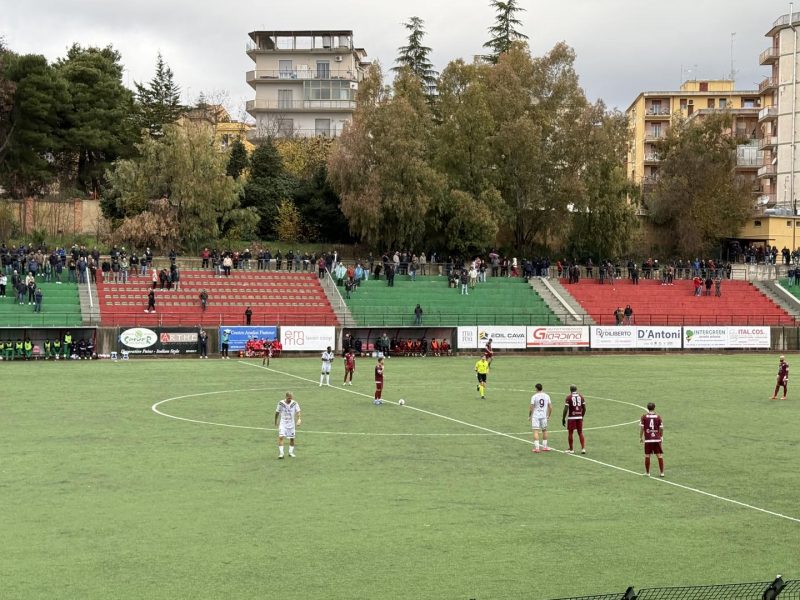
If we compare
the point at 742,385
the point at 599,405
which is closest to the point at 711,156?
the point at 742,385

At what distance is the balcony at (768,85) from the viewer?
9881cm

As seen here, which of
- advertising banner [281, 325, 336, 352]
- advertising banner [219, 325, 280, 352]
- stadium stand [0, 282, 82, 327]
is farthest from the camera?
advertising banner [281, 325, 336, 352]

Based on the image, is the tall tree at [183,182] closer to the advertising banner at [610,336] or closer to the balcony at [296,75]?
the advertising banner at [610,336]

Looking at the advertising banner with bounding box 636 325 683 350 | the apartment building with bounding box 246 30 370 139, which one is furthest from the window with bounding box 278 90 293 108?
the advertising banner with bounding box 636 325 683 350

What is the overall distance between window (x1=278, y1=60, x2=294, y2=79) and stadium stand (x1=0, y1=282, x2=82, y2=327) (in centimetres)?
5623

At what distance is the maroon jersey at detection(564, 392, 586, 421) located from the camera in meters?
25.4

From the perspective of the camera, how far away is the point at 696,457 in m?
25.3

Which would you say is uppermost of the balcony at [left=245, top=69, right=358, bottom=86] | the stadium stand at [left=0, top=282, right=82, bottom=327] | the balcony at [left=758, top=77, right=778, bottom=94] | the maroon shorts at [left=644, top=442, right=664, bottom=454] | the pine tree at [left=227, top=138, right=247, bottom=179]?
the balcony at [left=245, top=69, right=358, bottom=86]

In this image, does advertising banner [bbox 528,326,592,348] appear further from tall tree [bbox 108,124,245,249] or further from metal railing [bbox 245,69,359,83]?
metal railing [bbox 245,69,359,83]

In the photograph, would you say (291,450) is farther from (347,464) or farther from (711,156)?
(711,156)

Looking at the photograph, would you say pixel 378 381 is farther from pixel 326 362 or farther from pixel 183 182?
pixel 183 182

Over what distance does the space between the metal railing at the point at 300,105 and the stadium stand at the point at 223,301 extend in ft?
152

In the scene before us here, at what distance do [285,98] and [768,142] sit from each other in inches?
1929

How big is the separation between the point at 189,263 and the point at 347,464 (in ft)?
155
